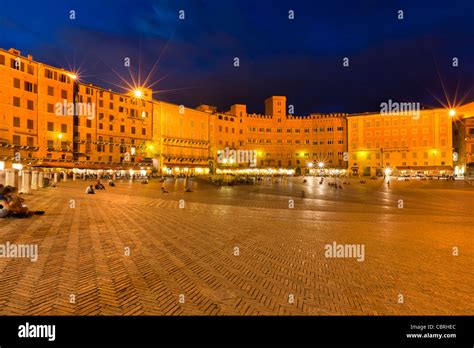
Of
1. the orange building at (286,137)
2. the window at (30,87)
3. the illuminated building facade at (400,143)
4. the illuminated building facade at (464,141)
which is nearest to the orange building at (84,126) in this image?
the window at (30,87)

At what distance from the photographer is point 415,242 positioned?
24.7 feet

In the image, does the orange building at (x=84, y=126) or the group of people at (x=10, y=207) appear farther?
the orange building at (x=84, y=126)

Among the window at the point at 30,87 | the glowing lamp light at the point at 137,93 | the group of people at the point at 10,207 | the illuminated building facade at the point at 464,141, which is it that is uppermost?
the glowing lamp light at the point at 137,93

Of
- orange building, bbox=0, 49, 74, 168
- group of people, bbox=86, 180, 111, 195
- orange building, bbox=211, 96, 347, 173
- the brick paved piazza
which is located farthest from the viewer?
orange building, bbox=211, 96, 347, 173

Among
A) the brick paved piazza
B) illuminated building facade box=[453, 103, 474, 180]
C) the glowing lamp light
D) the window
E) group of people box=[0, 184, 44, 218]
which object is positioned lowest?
the brick paved piazza

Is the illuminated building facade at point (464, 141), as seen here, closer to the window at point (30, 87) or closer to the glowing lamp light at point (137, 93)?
the glowing lamp light at point (137, 93)

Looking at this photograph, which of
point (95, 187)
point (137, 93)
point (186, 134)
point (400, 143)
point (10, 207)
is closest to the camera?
point (10, 207)

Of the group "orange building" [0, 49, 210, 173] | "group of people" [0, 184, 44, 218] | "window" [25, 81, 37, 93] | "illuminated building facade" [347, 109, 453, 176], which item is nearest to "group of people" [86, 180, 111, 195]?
"group of people" [0, 184, 44, 218]

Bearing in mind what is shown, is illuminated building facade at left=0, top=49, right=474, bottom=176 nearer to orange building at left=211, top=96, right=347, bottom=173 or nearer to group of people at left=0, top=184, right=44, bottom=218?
orange building at left=211, top=96, right=347, bottom=173

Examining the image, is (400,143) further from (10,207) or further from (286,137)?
(10,207)

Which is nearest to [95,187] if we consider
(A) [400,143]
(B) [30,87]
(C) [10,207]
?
(C) [10,207]
